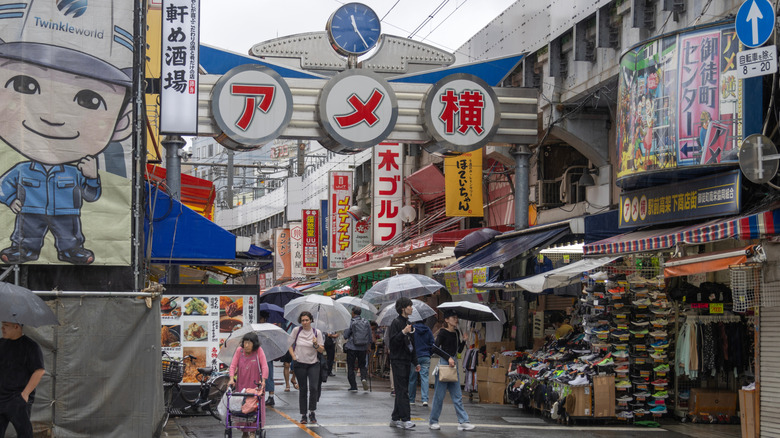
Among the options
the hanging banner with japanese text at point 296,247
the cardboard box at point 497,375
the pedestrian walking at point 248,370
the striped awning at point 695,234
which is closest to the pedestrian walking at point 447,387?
the striped awning at point 695,234

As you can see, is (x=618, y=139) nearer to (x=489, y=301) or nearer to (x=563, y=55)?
(x=563, y=55)

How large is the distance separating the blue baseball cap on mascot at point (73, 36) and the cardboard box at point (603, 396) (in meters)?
8.56

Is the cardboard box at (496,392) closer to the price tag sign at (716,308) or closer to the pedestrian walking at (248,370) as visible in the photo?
the price tag sign at (716,308)

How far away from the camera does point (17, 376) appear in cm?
923

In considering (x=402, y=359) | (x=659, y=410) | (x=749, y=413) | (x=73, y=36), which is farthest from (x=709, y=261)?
(x=73, y=36)

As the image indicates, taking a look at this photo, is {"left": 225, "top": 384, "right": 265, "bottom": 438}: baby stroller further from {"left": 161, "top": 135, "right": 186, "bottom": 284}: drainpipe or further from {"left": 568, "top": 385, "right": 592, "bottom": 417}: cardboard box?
{"left": 161, "top": 135, "right": 186, "bottom": 284}: drainpipe

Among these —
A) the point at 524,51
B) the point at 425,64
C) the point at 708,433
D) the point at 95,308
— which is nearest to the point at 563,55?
the point at 524,51

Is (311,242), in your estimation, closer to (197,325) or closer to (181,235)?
(181,235)

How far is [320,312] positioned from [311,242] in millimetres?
25382

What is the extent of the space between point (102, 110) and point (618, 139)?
7998 mm

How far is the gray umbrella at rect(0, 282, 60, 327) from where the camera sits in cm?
882

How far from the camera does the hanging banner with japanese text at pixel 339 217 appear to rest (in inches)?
1438

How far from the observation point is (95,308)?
10.9 metres

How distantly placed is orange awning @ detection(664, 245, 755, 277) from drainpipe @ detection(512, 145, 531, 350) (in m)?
8.06
